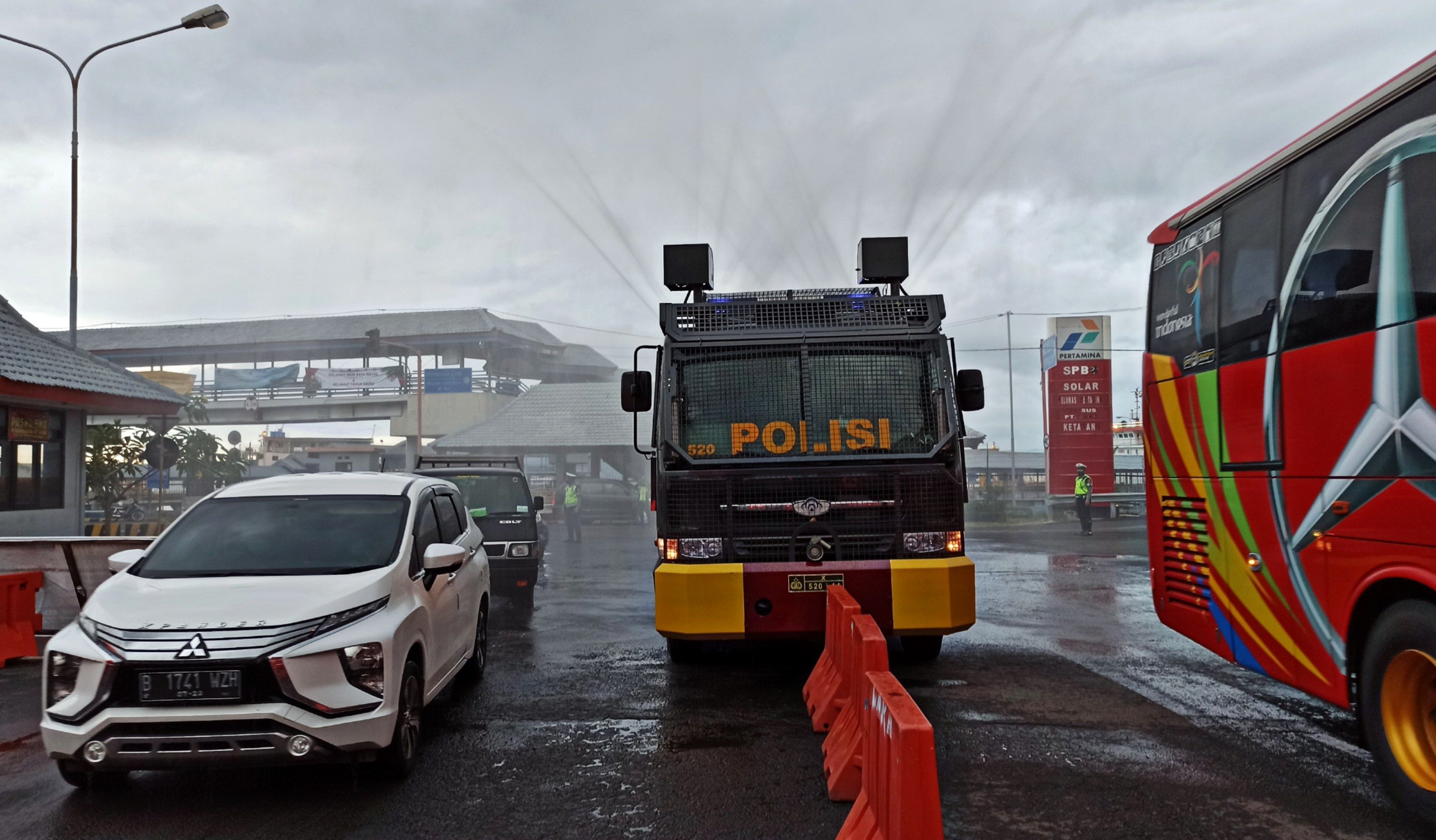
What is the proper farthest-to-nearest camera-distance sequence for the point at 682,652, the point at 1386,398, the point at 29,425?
the point at 29,425 < the point at 682,652 < the point at 1386,398

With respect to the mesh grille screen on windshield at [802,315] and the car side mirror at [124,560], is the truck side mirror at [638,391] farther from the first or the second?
the car side mirror at [124,560]

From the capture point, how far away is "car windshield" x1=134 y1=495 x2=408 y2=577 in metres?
5.56

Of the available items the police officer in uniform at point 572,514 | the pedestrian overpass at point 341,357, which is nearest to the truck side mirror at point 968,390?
the police officer in uniform at point 572,514

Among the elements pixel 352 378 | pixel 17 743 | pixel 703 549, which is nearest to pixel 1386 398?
pixel 703 549

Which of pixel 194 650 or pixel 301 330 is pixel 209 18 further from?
pixel 301 330

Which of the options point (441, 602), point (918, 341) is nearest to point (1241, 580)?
point (918, 341)

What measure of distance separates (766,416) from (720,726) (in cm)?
244

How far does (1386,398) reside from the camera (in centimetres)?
437

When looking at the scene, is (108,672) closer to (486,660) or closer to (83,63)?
(486,660)

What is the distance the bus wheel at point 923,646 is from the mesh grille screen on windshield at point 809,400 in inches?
70.1

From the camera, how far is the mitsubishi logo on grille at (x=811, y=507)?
7.27 meters

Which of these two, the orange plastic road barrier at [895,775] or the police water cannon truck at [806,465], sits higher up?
the police water cannon truck at [806,465]

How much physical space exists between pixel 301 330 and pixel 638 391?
4744 centimetres

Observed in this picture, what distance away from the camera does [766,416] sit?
25.0 ft
